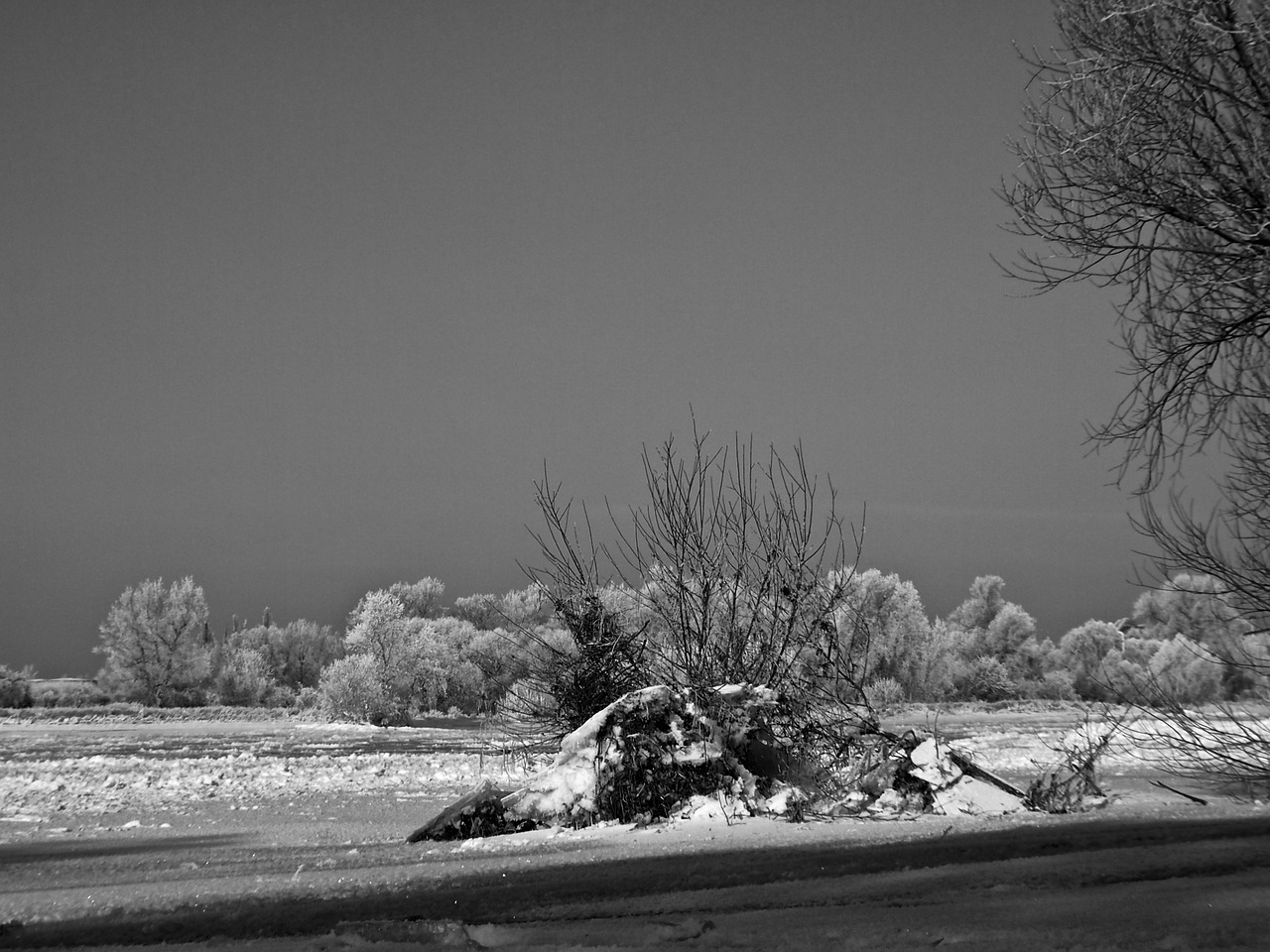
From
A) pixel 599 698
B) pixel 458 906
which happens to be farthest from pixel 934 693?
pixel 458 906

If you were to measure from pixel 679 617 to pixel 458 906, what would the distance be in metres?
5.61

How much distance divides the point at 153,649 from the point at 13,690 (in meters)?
6.87

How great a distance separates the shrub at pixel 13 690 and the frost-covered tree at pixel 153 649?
12.3 ft

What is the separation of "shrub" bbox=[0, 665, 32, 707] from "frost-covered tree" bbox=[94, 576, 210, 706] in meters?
3.74

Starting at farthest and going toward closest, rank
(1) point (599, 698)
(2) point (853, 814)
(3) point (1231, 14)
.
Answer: (1) point (599, 698)
(2) point (853, 814)
(3) point (1231, 14)

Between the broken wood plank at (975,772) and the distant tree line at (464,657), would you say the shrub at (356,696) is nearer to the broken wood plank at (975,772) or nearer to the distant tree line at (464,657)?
the distant tree line at (464,657)

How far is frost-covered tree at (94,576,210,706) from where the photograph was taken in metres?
44.0

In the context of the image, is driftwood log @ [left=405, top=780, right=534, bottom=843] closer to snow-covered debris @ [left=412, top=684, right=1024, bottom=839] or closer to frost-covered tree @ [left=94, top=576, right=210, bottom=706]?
snow-covered debris @ [left=412, top=684, right=1024, bottom=839]

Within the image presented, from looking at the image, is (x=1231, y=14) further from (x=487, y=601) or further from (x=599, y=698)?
(x=487, y=601)

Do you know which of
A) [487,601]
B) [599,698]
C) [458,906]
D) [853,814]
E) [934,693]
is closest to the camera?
[458,906]

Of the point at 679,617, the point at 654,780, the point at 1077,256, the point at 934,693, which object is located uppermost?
the point at 1077,256

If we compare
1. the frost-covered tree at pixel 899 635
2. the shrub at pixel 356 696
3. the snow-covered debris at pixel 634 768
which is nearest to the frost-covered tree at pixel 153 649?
the shrub at pixel 356 696

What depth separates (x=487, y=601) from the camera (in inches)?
2453

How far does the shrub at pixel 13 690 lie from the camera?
44219mm
